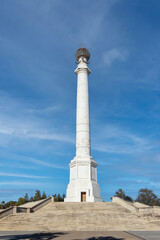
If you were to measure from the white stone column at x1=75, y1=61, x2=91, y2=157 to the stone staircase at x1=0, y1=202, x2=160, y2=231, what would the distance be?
48.1 feet

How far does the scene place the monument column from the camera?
118ft

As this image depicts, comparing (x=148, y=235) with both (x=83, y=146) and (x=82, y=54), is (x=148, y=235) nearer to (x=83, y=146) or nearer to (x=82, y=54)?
(x=83, y=146)

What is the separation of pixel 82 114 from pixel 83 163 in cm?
1032

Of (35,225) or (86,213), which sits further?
(86,213)

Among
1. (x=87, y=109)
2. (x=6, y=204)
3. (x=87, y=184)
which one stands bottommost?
(x=6, y=204)

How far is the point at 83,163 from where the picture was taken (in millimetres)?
38094

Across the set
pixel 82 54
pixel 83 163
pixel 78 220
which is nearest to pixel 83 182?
pixel 83 163

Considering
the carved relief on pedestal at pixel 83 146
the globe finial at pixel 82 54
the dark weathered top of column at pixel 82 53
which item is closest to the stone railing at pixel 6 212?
the carved relief on pedestal at pixel 83 146

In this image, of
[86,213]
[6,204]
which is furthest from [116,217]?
[6,204]

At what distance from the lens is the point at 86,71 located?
4712 cm

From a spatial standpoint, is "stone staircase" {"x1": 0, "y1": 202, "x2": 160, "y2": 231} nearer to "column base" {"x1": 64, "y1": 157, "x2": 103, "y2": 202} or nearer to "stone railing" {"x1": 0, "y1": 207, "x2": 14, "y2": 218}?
"stone railing" {"x1": 0, "y1": 207, "x2": 14, "y2": 218}

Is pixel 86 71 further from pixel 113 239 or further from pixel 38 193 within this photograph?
pixel 38 193

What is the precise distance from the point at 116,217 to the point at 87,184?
43.7ft

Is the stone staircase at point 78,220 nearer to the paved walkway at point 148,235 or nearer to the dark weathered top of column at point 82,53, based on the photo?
the paved walkway at point 148,235
